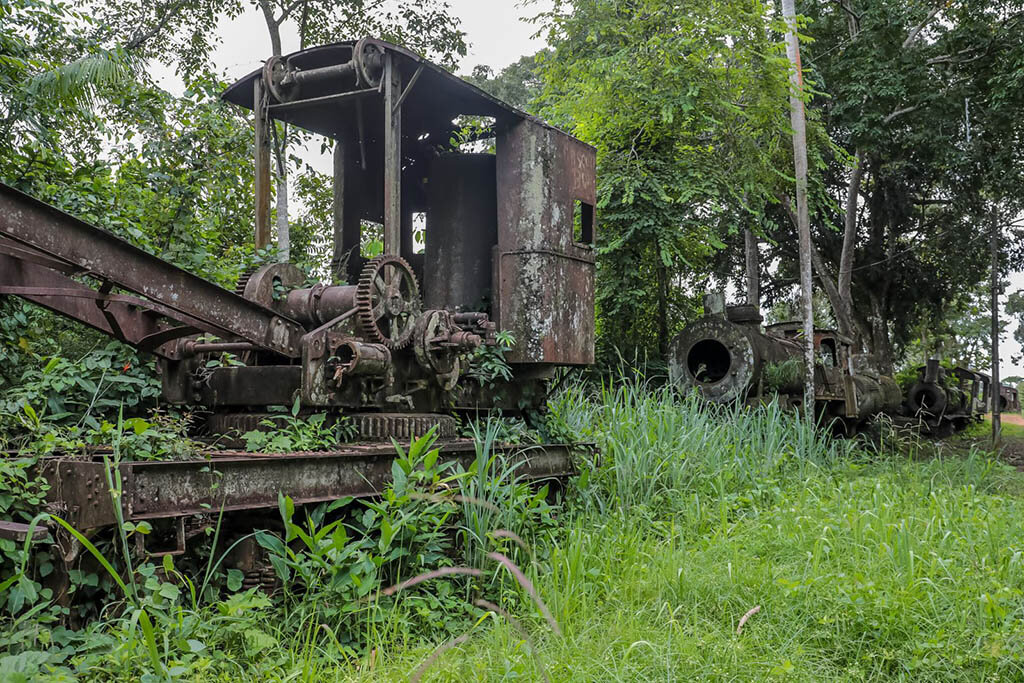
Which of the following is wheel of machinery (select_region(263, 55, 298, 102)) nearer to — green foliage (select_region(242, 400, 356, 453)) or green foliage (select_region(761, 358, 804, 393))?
green foliage (select_region(242, 400, 356, 453))

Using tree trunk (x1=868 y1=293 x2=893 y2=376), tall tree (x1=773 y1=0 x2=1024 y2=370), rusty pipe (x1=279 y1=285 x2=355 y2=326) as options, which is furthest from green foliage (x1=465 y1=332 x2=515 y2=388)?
tree trunk (x1=868 y1=293 x2=893 y2=376)

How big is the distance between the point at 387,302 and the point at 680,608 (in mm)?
2602

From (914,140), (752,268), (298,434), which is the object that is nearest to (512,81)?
(752,268)

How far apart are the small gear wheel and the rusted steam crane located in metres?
0.01

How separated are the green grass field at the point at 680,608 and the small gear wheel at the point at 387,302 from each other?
1.54 meters

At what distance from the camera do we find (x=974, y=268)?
73.9ft

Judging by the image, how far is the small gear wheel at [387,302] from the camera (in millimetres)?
5418

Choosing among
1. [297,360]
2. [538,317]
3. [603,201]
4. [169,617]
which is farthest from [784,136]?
[169,617]

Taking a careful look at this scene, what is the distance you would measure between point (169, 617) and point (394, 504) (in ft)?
4.12

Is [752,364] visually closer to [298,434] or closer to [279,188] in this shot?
[279,188]

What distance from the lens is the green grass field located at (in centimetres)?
342

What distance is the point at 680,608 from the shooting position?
4.27 metres

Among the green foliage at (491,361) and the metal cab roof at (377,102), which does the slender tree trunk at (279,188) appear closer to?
the metal cab roof at (377,102)

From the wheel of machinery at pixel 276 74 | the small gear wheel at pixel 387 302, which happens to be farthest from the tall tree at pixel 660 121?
the small gear wheel at pixel 387 302
